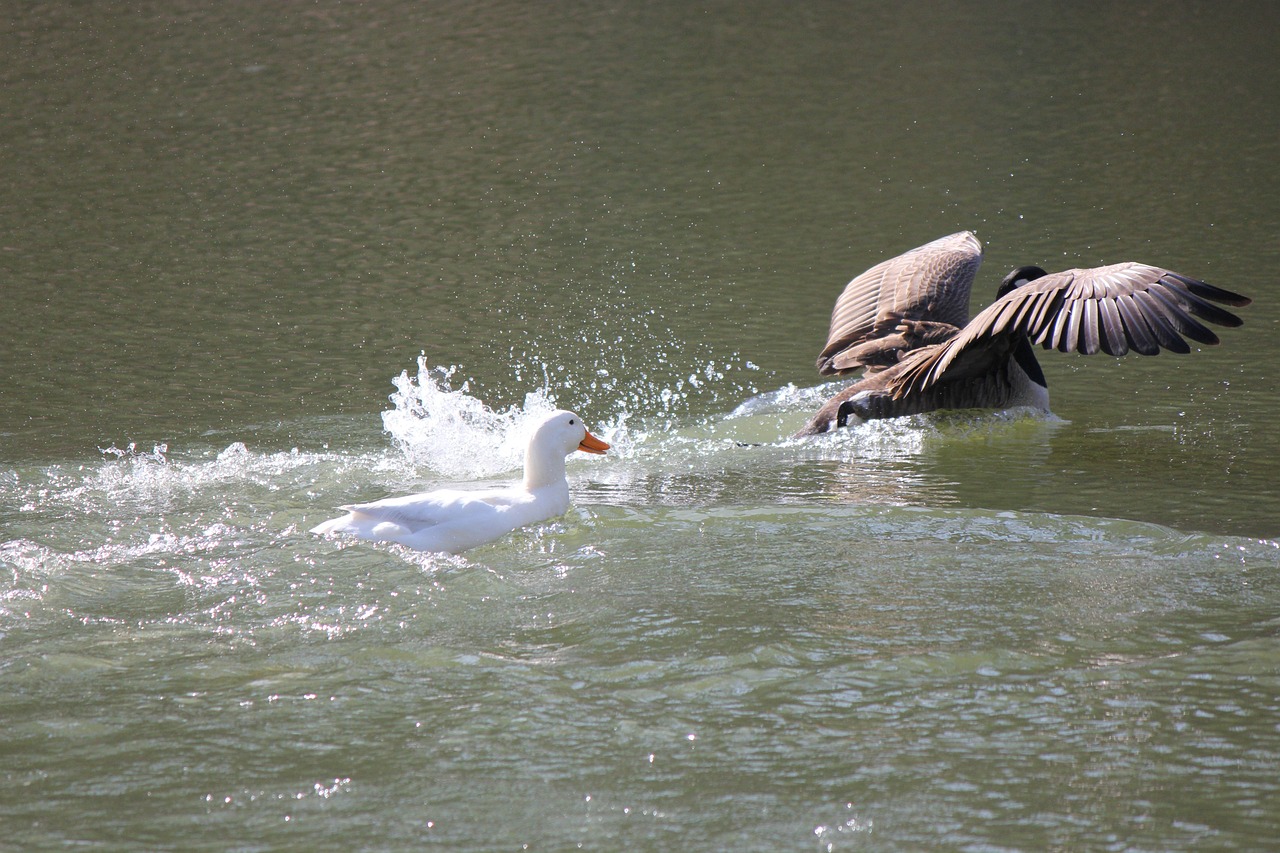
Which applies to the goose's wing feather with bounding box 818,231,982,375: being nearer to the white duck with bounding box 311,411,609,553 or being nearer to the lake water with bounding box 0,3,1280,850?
the lake water with bounding box 0,3,1280,850

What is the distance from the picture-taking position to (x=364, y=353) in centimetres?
1055

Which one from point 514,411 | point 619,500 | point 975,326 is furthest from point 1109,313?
point 514,411

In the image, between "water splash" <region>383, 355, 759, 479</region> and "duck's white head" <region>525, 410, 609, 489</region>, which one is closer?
"duck's white head" <region>525, 410, 609, 489</region>

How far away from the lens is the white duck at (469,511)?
602 cm

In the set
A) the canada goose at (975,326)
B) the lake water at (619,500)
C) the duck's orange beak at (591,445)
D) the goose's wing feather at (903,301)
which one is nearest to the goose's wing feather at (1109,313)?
the canada goose at (975,326)

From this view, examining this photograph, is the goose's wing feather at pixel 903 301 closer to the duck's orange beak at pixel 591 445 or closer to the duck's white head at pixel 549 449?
the duck's orange beak at pixel 591 445

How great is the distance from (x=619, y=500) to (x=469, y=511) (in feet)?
3.67

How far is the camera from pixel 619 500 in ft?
23.1

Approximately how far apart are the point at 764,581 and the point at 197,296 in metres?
8.08

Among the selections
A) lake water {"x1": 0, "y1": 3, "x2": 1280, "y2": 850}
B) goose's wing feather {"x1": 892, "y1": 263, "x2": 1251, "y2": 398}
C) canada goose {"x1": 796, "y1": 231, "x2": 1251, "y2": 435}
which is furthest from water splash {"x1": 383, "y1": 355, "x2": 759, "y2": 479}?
goose's wing feather {"x1": 892, "y1": 263, "x2": 1251, "y2": 398}

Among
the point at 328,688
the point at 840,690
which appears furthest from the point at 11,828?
the point at 840,690

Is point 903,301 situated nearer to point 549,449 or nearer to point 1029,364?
point 1029,364

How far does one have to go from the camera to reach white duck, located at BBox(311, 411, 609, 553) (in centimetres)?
602

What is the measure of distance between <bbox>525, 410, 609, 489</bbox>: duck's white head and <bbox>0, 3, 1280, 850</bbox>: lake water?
9.4 inches
